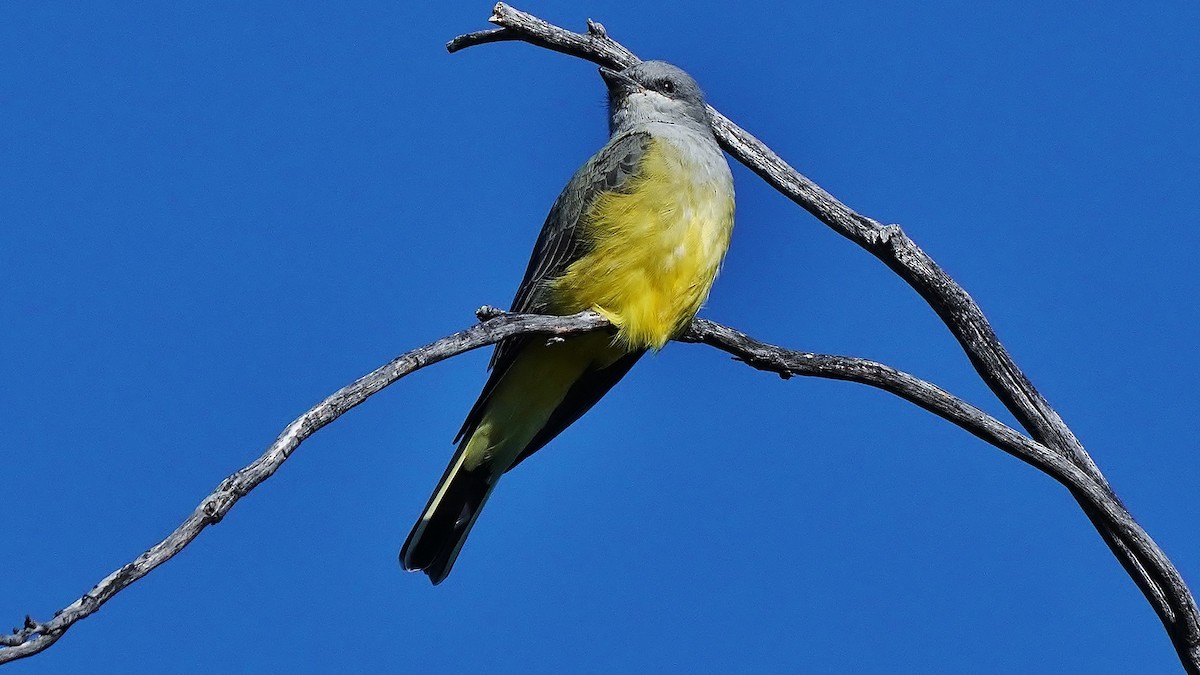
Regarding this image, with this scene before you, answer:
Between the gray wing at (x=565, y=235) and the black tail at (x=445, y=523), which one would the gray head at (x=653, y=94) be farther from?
the black tail at (x=445, y=523)

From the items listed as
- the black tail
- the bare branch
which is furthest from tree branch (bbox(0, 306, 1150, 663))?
the black tail

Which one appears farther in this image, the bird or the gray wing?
the gray wing

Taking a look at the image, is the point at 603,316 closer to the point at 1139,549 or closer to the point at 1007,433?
the point at 1007,433

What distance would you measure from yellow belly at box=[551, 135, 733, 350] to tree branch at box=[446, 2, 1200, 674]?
394mm

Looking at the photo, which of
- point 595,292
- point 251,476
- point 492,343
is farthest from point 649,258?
point 251,476

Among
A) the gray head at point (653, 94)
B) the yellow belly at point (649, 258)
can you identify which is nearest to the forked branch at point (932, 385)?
the yellow belly at point (649, 258)

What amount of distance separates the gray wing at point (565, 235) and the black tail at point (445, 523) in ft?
0.75

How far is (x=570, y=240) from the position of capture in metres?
6.42

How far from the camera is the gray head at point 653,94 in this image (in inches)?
286

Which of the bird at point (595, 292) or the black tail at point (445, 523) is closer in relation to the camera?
the bird at point (595, 292)

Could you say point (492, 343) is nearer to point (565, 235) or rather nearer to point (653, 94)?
point (565, 235)

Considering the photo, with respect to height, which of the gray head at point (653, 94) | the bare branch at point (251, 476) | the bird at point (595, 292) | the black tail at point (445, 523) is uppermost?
the gray head at point (653, 94)

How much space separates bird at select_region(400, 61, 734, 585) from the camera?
245 inches

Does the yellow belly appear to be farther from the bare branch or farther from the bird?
the bare branch
